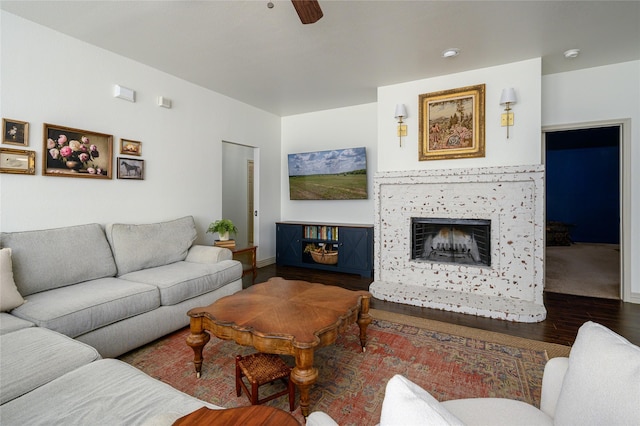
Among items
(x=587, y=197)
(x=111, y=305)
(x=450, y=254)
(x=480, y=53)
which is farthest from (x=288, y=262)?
(x=587, y=197)

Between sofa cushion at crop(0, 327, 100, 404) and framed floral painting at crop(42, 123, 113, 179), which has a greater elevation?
framed floral painting at crop(42, 123, 113, 179)

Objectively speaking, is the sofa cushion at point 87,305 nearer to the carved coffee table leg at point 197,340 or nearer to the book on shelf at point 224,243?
the carved coffee table leg at point 197,340

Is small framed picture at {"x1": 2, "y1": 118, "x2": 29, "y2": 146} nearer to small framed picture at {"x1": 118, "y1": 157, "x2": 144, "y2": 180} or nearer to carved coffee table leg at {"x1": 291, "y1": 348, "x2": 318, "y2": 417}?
small framed picture at {"x1": 118, "y1": 157, "x2": 144, "y2": 180}

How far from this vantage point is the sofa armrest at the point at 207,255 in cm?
334

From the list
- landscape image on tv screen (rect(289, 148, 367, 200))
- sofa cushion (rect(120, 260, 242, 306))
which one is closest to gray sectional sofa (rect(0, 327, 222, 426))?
sofa cushion (rect(120, 260, 242, 306))

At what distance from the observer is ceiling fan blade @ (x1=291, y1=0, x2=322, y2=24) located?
1.64 m

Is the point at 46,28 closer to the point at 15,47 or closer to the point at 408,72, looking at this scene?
the point at 15,47

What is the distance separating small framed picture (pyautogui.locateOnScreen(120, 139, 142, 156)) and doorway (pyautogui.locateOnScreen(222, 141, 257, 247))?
2.29 meters

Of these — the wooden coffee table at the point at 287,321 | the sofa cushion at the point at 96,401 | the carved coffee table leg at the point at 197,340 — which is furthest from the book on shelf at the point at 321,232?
the sofa cushion at the point at 96,401

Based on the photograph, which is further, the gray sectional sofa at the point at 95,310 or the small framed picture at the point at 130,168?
the small framed picture at the point at 130,168

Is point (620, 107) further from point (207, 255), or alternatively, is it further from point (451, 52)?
point (207, 255)

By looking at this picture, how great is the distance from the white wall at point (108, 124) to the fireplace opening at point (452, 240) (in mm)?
2910

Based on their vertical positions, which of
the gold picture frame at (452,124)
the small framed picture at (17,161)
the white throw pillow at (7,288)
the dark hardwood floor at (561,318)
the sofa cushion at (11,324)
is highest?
the gold picture frame at (452,124)

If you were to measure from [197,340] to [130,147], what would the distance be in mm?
2420
